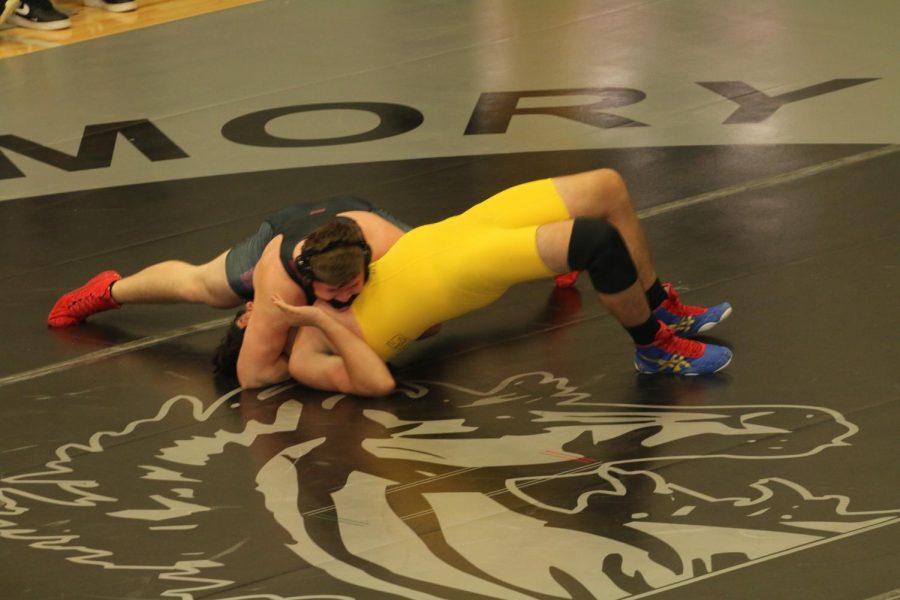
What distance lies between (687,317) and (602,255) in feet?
1.68

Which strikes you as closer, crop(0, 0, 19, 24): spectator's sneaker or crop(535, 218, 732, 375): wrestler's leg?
crop(535, 218, 732, 375): wrestler's leg

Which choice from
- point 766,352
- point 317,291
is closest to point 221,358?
point 317,291

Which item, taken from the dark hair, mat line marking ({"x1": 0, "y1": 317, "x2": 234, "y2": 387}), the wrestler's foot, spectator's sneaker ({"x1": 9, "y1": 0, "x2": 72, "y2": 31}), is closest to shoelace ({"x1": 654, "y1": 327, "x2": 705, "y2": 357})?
the dark hair

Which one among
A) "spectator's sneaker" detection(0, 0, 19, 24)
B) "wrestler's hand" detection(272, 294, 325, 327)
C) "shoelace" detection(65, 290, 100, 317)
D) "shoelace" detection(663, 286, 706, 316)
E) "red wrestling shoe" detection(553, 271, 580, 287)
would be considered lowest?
"red wrestling shoe" detection(553, 271, 580, 287)

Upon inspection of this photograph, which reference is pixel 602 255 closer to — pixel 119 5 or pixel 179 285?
pixel 179 285

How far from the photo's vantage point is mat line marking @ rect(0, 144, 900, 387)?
463 centimetres

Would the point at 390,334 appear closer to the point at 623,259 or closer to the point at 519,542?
the point at 623,259

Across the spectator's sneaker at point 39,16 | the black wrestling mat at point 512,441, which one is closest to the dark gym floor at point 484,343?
the black wrestling mat at point 512,441

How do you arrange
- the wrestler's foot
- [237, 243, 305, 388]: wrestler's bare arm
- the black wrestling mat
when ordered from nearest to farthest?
the black wrestling mat
[237, 243, 305, 388]: wrestler's bare arm
the wrestler's foot

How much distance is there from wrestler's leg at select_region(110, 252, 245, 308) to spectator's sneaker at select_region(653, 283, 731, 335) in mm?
1299

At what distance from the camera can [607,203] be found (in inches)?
171

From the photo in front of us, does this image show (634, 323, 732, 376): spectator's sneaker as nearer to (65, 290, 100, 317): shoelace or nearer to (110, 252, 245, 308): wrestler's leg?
(110, 252, 245, 308): wrestler's leg

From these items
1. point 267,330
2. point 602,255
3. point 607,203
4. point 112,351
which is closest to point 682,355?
point 602,255

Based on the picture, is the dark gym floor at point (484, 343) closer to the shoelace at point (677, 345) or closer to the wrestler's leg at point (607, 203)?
the shoelace at point (677, 345)
